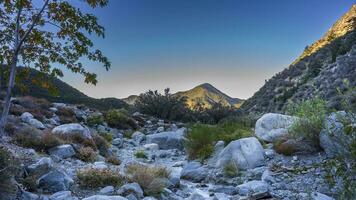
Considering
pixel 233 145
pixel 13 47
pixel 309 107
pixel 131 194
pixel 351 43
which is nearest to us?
pixel 131 194

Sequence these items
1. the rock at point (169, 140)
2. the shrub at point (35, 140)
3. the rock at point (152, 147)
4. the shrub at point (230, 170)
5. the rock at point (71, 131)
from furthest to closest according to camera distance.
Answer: the rock at point (169, 140) < the rock at point (152, 147) < the rock at point (71, 131) < the shrub at point (35, 140) < the shrub at point (230, 170)

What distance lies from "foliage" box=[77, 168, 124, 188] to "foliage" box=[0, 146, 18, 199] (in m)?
1.66

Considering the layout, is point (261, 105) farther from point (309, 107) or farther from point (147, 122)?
point (309, 107)

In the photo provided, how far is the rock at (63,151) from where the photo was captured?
859cm

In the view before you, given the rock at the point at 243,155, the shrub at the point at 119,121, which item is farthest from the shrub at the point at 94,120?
the rock at the point at 243,155

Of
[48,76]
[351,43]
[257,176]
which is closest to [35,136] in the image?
[48,76]

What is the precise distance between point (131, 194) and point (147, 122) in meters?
14.5

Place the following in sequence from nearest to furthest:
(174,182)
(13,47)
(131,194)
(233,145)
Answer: (131,194) < (13,47) < (174,182) < (233,145)

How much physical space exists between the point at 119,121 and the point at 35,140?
9.17 meters

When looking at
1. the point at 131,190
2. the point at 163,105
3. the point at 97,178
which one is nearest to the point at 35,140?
the point at 97,178

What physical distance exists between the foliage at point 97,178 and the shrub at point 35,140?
8.62 ft

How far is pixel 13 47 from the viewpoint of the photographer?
20.8 ft

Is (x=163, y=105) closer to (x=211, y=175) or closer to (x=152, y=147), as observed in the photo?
(x=152, y=147)

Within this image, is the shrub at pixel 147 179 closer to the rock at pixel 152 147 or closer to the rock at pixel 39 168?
the rock at pixel 39 168
